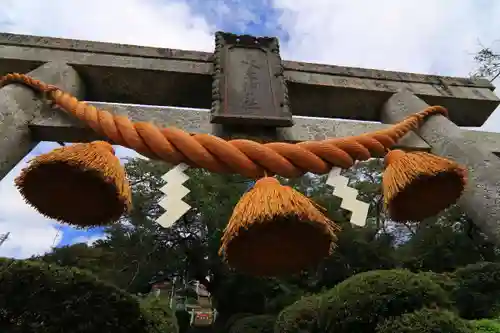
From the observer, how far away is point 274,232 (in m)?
1.08

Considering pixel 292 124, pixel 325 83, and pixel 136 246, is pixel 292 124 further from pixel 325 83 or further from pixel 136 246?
pixel 136 246

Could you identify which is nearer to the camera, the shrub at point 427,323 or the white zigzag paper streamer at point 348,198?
the white zigzag paper streamer at point 348,198

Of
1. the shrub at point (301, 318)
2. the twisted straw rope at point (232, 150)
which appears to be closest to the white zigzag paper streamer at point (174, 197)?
the twisted straw rope at point (232, 150)

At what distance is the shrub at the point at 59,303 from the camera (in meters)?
3.11

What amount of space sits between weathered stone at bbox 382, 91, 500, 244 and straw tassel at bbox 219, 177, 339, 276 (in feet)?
2.99

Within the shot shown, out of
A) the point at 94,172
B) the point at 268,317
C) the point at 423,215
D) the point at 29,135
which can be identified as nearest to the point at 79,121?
the point at 29,135

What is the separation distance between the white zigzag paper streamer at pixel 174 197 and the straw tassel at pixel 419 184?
0.67 m

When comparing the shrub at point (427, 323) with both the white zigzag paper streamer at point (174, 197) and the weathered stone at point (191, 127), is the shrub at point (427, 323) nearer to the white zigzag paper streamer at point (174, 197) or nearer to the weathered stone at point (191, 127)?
the weathered stone at point (191, 127)

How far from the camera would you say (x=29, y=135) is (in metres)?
1.77

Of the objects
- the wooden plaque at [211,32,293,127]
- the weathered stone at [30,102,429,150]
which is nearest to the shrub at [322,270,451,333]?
the weathered stone at [30,102,429,150]

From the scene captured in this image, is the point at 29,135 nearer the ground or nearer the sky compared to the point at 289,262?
nearer the sky

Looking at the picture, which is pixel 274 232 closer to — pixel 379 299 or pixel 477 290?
pixel 379 299

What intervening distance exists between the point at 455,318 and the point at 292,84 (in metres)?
1.61

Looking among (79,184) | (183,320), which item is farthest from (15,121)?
(183,320)
